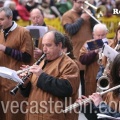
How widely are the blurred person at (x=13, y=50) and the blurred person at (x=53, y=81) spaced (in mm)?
1280

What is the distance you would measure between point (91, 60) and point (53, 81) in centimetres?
242

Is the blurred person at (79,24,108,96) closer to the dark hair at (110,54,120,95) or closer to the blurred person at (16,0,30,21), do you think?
the dark hair at (110,54,120,95)

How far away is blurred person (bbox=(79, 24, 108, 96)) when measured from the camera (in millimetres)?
7691

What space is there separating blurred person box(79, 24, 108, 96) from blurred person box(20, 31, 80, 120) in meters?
2.07

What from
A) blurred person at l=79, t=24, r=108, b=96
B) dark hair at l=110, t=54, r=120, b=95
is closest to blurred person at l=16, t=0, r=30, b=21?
blurred person at l=79, t=24, r=108, b=96

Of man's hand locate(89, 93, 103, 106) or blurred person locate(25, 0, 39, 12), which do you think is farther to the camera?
blurred person locate(25, 0, 39, 12)

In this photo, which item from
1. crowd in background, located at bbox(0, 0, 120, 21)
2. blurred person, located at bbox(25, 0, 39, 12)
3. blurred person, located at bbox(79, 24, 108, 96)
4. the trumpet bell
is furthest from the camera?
blurred person, located at bbox(25, 0, 39, 12)

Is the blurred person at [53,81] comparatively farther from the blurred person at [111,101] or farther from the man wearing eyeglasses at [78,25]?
the man wearing eyeglasses at [78,25]

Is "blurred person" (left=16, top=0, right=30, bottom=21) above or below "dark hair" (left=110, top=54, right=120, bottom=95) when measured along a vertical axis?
above

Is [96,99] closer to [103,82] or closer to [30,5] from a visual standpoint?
[103,82]

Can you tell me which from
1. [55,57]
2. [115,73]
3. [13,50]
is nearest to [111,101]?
[115,73]

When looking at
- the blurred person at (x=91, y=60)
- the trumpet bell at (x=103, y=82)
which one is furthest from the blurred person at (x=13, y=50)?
the trumpet bell at (x=103, y=82)

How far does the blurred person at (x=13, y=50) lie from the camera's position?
6.92 m

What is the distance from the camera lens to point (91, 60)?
25.3 ft
